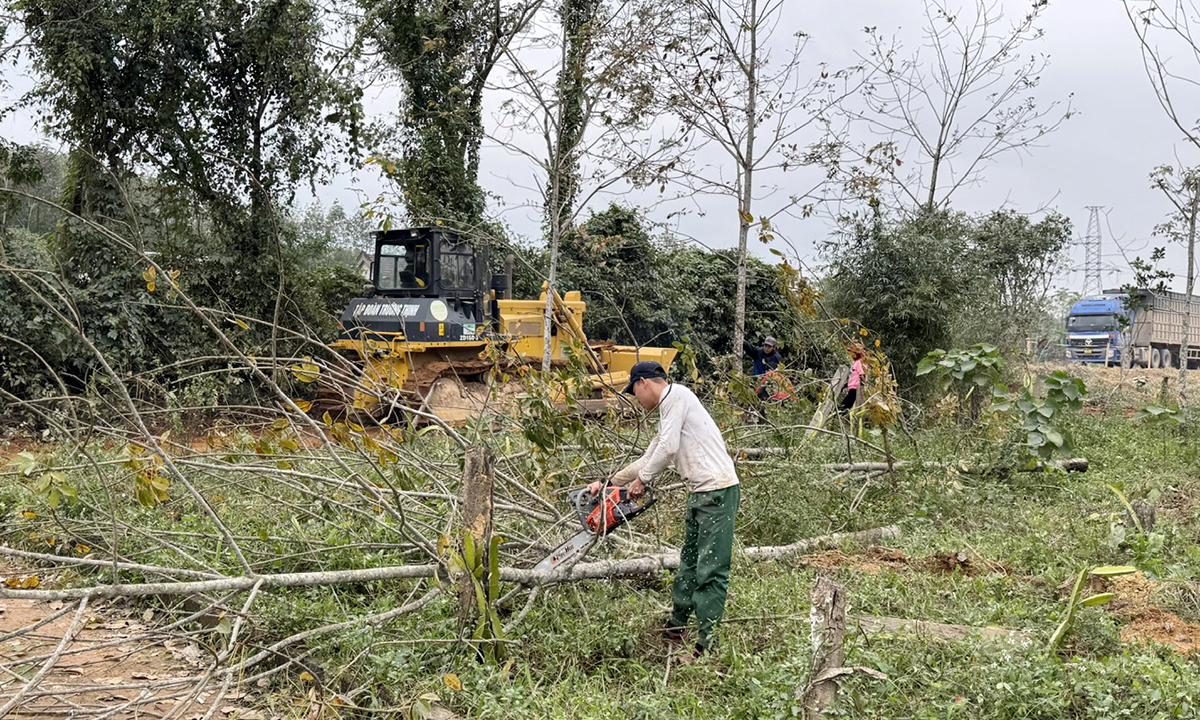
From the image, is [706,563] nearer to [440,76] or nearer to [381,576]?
[381,576]

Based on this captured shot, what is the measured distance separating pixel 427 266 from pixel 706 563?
8949mm

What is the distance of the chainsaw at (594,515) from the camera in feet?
16.6

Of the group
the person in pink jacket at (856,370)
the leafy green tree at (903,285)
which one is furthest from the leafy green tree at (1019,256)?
the person in pink jacket at (856,370)

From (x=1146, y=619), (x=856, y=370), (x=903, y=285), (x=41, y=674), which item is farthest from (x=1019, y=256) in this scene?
(x=41, y=674)

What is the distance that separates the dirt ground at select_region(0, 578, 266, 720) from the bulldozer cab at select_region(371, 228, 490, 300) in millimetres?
7352

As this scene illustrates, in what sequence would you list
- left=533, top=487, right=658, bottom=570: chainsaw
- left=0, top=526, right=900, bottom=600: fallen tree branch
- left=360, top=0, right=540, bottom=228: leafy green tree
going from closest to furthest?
1. left=0, top=526, right=900, bottom=600: fallen tree branch
2. left=533, top=487, right=658, bottom=570: chainsaw
3. left=360, top=0, right=540, bottom=228: leafy green tree

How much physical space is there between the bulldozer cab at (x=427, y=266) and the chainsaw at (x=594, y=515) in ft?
27.1

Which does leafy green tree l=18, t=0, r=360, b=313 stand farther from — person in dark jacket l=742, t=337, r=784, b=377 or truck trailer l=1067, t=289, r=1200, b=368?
truck trailer l=1067, t=289, r=1200, b=368

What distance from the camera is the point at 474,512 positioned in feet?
15.4

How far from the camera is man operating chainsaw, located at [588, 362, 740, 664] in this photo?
4973 mm

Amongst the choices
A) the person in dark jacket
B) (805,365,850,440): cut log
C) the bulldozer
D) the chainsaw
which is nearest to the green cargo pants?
the chainsaw

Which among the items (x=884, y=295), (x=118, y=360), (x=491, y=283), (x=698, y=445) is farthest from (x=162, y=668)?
(x=884, y=295)

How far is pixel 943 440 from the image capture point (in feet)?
34.3

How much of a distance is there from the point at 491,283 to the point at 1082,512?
9176mm
